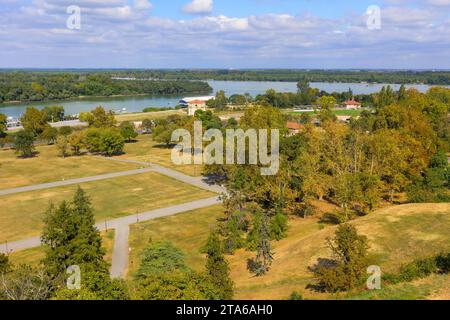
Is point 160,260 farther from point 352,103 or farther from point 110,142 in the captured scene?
point 352,103

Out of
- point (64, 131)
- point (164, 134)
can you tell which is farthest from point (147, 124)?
point (164, 134)

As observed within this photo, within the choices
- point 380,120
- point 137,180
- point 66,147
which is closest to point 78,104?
point 66,147

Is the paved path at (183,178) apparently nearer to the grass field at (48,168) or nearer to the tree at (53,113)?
the grass field at (48,168)

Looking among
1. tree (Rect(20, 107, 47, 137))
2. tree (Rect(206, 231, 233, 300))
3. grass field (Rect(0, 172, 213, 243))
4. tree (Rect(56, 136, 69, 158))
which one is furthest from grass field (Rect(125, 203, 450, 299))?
tree (Rect(20, 107, 47, 137))

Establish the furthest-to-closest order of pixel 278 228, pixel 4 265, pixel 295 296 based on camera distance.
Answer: pixel 278 228 → pixel 4 265 → pixel 295 296

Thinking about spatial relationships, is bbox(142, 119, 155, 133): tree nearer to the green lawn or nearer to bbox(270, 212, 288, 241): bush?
the green lawn

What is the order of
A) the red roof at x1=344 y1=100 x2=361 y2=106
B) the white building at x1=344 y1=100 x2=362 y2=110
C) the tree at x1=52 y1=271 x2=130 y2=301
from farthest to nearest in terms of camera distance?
the red roof at x1=344 y1=100 x2=361 y2=106 → the white building at x1=344 y1=100 x2=362 y2=110 → the tree at x1=52 y1=271 x2=130 y2=301
